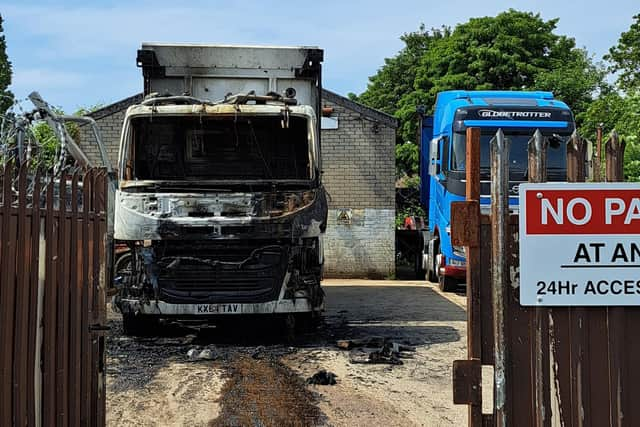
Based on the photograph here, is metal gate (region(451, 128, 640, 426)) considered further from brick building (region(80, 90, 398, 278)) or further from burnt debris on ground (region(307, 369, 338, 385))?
brick building (region(80, 90, 398, 278))

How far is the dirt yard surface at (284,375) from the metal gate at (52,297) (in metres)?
1.68

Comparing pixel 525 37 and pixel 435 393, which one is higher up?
pixel 525 37

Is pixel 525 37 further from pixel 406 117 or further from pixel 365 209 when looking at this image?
pixel 365 209

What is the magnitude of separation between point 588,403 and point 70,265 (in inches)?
108

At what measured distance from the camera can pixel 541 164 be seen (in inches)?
132

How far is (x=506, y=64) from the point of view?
1233 inches

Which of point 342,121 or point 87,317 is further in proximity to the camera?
point 342,121

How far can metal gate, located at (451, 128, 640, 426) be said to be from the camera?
3340 millimetres

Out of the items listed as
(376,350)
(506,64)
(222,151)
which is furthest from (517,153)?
(506,64)

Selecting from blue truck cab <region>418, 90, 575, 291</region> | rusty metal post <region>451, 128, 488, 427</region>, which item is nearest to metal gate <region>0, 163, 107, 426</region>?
rusty metal post <region>451, 128, 488, 427</region>

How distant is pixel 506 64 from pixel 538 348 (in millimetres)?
29583

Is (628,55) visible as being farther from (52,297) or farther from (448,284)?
(52,297)

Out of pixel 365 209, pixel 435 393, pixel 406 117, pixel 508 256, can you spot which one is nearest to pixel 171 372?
pixel 435 393

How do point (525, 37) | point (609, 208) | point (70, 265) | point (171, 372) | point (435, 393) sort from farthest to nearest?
point (525, 37) < point (171, 372) < point (435, 393) < point (70, 265) < point (609, 208)
